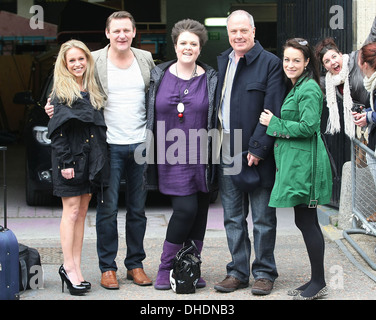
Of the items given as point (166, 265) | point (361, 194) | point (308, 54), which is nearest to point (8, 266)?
point (166, 265)

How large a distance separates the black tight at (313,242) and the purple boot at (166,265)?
93 centimetres

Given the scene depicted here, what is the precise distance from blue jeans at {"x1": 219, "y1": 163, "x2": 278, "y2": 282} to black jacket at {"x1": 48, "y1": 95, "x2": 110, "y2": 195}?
92 centimetres

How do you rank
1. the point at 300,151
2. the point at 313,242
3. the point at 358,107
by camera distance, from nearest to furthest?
the point at 300,151 < the point at 313,242 < the point at 358,107

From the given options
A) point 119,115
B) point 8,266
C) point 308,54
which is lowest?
point 8,266

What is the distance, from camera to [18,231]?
7.46 m

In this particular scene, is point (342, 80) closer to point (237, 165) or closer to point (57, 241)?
point (237, 165)

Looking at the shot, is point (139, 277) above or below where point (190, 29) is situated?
below

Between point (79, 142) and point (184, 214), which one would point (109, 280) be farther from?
point (79, 142)

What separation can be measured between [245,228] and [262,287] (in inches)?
18.7

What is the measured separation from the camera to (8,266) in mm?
4980

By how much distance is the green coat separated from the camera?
4.93 meters

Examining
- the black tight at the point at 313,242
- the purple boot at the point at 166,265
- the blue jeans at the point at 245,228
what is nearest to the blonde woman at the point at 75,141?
the purple boot at the point at 166,265

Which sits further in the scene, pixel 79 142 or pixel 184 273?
pixel 184 273

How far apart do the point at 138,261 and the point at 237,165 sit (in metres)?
1.15
